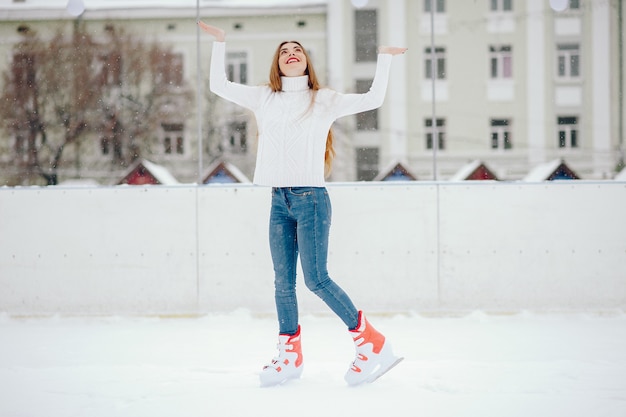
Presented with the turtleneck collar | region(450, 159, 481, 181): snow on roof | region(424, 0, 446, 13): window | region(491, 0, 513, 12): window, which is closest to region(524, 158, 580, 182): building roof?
region(450, 159, 481, 181): snow on roof

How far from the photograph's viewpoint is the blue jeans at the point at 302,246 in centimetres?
214

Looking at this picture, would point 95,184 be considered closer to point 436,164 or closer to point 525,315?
point 436,164

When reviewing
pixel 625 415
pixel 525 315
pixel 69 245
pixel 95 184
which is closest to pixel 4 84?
pixel 95 184

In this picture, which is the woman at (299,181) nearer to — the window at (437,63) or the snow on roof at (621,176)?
the window at (437,63)

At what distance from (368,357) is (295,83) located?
0.98 m

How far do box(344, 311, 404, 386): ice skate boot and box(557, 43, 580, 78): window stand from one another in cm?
280

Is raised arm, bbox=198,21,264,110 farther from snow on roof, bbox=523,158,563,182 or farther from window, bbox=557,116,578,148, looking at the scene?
window, bbox=557,116,578,148

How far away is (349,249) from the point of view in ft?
11.7

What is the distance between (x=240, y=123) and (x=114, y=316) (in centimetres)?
154

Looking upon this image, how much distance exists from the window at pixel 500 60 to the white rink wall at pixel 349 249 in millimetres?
1942

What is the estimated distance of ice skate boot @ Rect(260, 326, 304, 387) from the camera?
218 centimetres

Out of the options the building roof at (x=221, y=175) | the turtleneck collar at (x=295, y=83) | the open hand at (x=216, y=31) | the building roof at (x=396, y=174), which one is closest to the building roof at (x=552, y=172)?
the building roof at (x=396, y=174)

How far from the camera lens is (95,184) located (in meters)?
3.72

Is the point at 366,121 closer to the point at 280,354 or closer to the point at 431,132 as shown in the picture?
the point at 431,132
